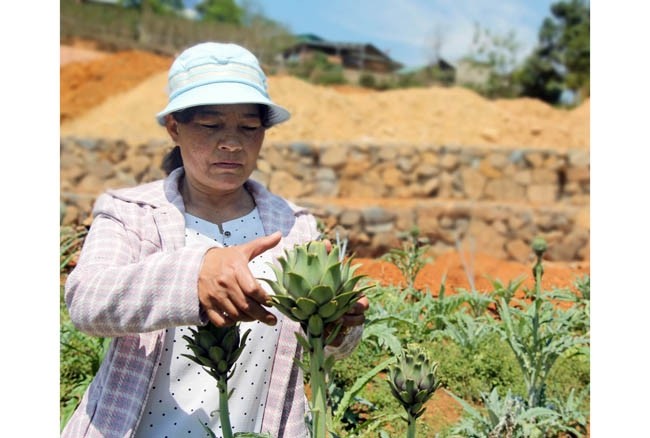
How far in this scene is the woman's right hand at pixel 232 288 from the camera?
1.03 metres

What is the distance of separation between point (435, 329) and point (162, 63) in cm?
1509

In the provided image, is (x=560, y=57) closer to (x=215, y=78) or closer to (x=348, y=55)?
(x=348, y=55)

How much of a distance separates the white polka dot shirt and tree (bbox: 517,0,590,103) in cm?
1765

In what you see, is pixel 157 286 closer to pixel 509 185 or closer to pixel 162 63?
pixel 509 185

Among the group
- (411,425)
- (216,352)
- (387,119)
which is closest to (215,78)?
(216,352)

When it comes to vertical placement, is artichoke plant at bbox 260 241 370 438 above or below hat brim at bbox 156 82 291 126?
below

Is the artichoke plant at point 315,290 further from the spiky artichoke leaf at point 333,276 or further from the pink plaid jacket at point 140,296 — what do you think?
the pink plaid jacket at point 140,296

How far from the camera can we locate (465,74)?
1945cm

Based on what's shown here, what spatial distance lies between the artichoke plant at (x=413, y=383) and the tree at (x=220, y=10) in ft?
104

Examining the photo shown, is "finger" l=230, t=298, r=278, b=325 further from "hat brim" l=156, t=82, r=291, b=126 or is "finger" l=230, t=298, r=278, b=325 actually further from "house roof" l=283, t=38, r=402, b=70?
"house roof" l=283, t=38, r=402, b=70

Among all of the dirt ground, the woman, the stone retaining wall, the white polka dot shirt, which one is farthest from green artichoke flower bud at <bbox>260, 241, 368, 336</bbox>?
the dirt ground

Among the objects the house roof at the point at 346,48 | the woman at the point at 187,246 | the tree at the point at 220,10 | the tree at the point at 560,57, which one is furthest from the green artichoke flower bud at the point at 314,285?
the tree at the point at 220,10

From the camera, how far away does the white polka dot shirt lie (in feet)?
4.77
